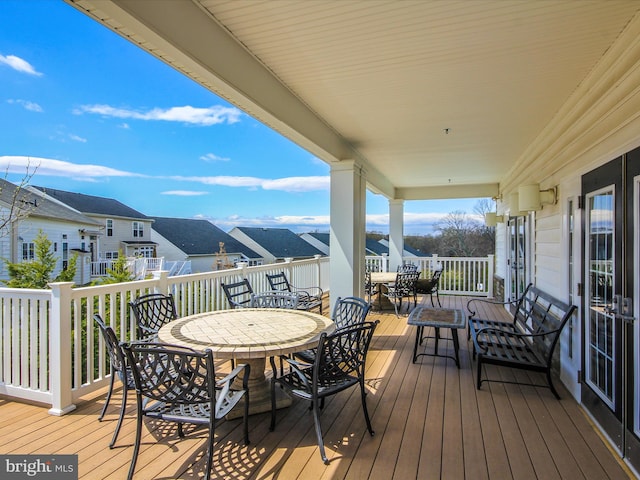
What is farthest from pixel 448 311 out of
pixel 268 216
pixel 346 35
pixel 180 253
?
pixel 268 216

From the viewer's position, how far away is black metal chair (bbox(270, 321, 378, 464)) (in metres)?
2.19

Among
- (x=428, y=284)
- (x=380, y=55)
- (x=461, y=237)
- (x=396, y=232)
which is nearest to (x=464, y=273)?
(x=396, y=232)

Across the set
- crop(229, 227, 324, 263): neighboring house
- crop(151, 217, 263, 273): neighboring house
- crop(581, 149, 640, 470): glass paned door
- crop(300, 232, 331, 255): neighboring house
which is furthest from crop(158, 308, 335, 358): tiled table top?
crop(300, 232, 331, 255): neighboring house

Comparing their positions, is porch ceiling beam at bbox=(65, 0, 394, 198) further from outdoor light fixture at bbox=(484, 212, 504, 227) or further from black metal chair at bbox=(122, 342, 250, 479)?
outdoor light fixture at bbox=(484, 212, 504, 227)

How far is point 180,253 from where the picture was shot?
914 inches

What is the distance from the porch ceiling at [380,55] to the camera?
1951 millimetres

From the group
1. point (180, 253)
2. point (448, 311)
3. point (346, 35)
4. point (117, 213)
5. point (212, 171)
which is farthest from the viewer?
point (212, 171)

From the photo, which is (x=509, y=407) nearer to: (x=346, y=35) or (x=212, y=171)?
(x=346, y=35)

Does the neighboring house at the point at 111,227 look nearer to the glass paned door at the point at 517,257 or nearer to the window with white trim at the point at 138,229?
the window with white trim at the point at 138,229

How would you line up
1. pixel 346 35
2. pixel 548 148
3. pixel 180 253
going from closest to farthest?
pixel 346 35
pixel 548 148
pixel 180 253

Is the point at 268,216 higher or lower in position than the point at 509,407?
higher

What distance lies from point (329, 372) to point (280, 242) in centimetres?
2666

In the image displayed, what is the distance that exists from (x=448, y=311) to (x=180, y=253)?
21906 mm

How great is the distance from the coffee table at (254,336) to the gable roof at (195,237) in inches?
867
